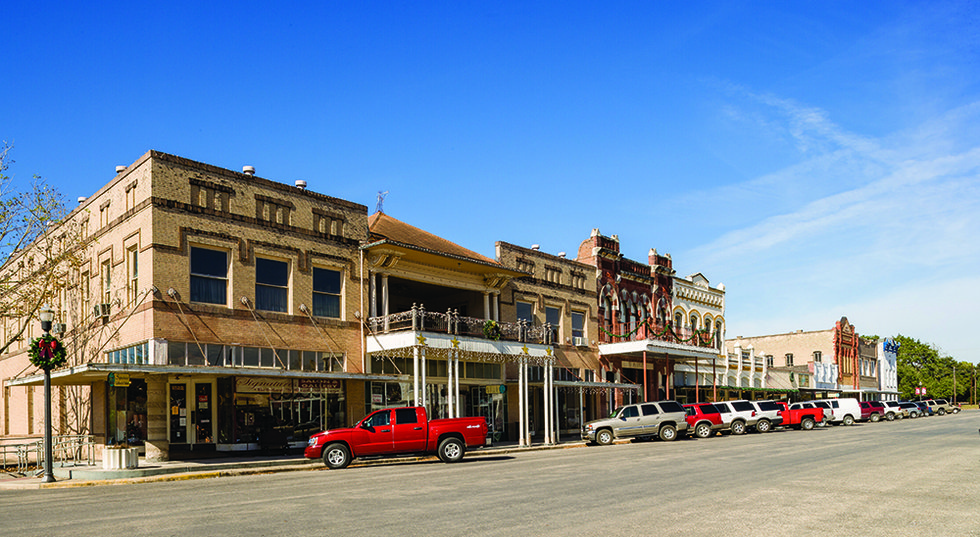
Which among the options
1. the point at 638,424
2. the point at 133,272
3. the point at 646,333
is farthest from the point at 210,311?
the point at 646,333

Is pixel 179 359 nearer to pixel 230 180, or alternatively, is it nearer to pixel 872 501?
pixel 230 180

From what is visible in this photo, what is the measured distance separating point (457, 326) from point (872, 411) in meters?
36.1

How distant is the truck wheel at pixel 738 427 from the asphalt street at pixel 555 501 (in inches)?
679

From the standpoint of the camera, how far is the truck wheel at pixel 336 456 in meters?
22.4

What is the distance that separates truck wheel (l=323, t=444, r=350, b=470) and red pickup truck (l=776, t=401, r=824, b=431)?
88.6ft

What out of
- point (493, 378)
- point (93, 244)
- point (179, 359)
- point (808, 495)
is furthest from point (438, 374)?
point (808, 495)

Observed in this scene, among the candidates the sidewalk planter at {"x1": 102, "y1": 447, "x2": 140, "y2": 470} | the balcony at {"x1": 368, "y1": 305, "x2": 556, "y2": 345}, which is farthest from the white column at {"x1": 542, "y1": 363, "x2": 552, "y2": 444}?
the sidewalk planter at {"x1": 102, "y1": 447, "x2": 140, "y2": 470}

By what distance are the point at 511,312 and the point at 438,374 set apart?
5.96 metres

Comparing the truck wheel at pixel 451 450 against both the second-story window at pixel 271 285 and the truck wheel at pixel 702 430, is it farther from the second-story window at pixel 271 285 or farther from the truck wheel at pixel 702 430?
the truck wheel at pixel 702 430

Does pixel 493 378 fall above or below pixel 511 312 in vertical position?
below

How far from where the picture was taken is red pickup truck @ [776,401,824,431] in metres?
42.6

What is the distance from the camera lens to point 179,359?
966 inches

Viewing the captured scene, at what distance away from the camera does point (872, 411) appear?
54.5 m

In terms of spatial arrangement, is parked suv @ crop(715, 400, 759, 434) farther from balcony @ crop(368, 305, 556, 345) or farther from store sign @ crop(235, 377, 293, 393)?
store sign @ crop(235, 377, 293, 393)
